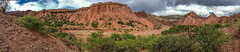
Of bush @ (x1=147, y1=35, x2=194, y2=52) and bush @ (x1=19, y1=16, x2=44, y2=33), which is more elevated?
bush @ (x1=19, y1=16, x2=44, y2=33)

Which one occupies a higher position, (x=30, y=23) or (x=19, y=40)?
(x=30, y=23)

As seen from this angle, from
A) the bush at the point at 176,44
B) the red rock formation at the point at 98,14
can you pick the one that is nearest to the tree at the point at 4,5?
the bush at the point at 176,44

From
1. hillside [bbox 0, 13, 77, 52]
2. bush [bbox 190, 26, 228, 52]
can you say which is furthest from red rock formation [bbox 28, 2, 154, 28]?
hillside [bbox 0, 13, 77, 52]

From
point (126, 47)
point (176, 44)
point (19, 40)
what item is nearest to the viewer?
point (19, 40)

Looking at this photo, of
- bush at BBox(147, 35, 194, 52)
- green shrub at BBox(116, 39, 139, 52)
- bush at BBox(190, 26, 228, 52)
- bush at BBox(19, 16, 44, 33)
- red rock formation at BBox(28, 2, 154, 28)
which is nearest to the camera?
bush at BBox(19, 16, 44, 33)

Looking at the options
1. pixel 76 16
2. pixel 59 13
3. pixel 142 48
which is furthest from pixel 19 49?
pixel 59 13

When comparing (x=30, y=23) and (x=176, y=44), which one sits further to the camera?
(x=176, y=44)

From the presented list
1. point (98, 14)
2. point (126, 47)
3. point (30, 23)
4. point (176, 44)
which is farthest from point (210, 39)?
point (98, 14)

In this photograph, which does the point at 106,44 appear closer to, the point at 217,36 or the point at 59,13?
the point at 217,36

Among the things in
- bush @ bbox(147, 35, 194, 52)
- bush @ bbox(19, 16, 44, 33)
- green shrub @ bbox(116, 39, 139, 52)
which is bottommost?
green shrub @ bbox(116, 39, 139, 52)

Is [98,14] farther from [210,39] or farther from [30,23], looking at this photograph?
[210,39]

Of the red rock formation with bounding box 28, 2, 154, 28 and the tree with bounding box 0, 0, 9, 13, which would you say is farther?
the red rock formation with bounding box 28, 2, 154, 28

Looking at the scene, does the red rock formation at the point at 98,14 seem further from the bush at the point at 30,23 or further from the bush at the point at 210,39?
the bush at the point at 30,23

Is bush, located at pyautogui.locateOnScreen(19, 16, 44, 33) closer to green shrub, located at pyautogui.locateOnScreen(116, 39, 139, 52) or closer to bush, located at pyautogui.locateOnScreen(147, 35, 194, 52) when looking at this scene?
bush, located at pyautogui.locateOnScreen(147, 35, 194, 52)
